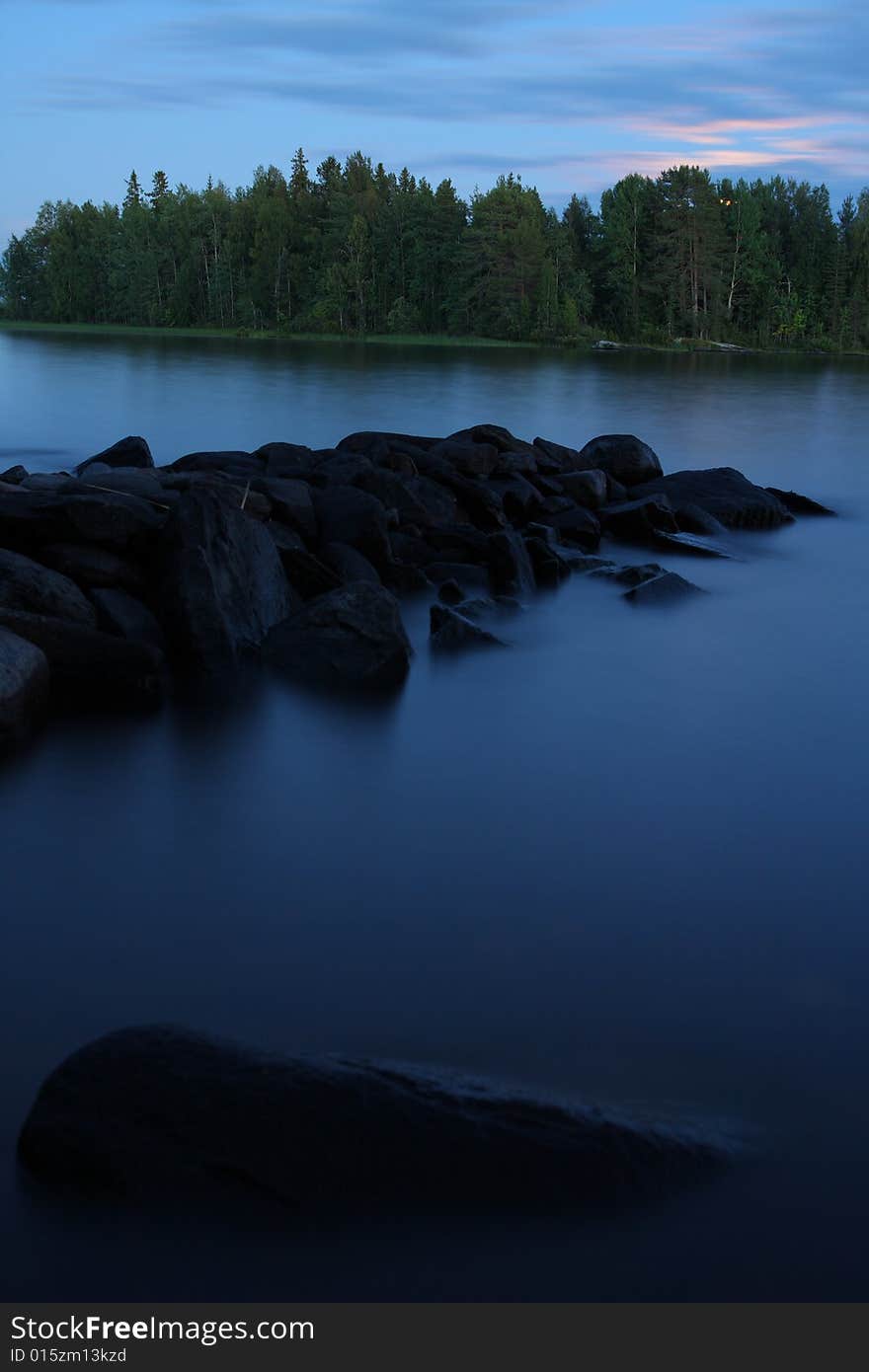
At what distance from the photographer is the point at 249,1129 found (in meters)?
3.87

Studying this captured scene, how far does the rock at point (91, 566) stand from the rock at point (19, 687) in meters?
1.73

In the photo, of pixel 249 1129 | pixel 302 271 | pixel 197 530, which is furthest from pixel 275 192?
pixel 249 1129

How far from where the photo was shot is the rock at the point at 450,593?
12.9 meters

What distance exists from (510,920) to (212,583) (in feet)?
15.7

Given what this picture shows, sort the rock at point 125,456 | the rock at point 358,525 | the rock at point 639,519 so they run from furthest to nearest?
the rock at point 125,456
the rock at point 639,519
the rock at point 358,525

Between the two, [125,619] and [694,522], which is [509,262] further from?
[125,619]

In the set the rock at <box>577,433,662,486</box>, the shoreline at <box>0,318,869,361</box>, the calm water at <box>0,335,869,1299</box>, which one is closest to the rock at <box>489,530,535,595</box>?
the calm water at <box>0,335,869,1299</box>

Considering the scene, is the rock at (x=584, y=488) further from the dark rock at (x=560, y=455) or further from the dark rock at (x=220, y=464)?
the dark rock at (x=220, y=464)

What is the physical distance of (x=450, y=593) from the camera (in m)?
12.9

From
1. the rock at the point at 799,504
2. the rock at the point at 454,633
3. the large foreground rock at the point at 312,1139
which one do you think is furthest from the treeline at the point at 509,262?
the large foreground rock at the point at 312,1139

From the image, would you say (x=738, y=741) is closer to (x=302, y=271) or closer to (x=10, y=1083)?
(x=10, y=1083)

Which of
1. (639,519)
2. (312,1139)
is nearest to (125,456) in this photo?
(639,519)
